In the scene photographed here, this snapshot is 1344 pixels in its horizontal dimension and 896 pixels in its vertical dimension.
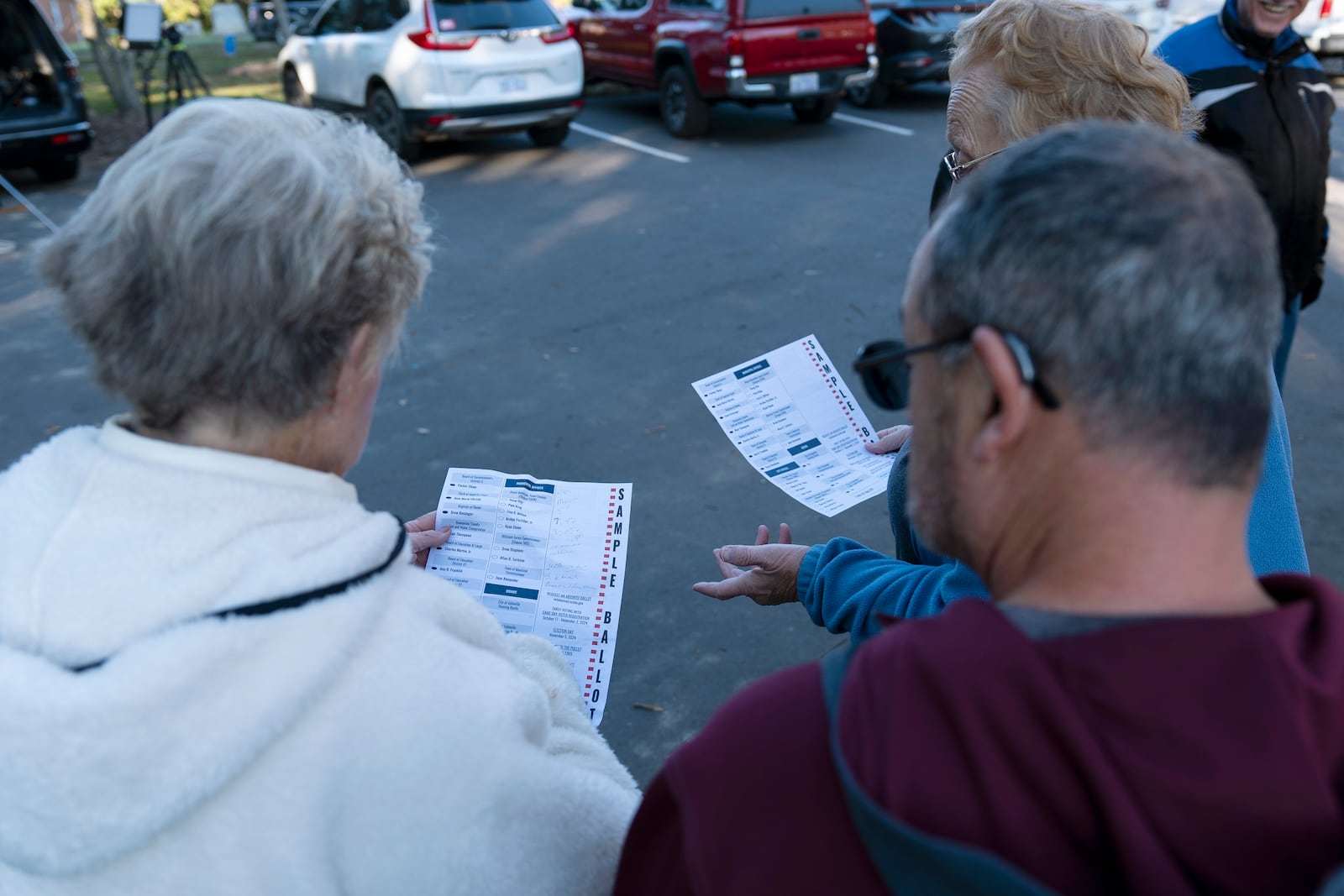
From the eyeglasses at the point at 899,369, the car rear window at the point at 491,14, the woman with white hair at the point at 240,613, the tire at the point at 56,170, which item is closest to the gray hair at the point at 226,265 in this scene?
the woman with white hair at the point at 240,613

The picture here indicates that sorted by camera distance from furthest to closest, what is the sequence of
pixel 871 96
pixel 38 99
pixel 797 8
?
pixel 871 96 → pixel 797 8 → pixel 38 99

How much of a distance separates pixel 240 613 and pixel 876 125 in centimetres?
1216

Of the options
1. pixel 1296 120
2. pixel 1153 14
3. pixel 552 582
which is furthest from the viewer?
pixel 1153 14

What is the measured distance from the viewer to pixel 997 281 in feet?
3.22

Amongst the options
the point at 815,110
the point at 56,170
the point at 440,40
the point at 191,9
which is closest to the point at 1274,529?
the point at 440,40

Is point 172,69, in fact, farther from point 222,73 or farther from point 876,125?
point 876,125

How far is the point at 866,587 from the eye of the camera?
1.95m

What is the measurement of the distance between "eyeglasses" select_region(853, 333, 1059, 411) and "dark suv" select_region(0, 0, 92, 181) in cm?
1013

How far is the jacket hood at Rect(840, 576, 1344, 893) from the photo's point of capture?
85cm

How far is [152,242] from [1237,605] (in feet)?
3.80

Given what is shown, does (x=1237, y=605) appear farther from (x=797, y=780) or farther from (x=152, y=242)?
(x=152, y=242)

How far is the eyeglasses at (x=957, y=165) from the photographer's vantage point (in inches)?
85.0

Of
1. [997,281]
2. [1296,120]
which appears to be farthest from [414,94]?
[997,281]

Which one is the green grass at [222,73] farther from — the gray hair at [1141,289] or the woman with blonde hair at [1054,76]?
the gray hair at [1141,289]
